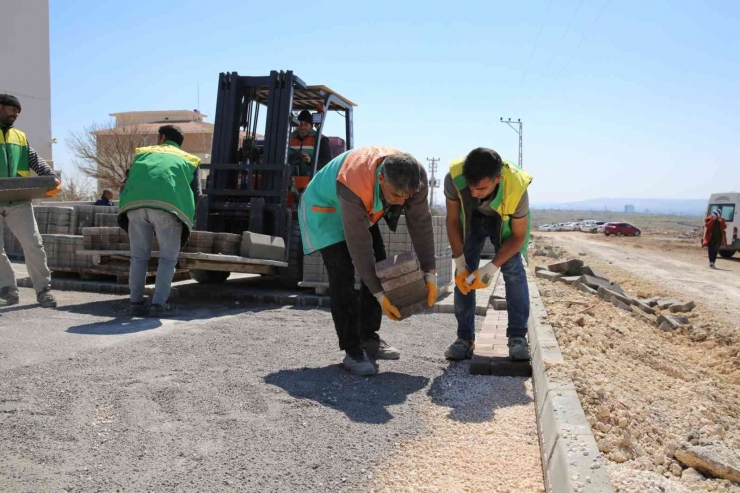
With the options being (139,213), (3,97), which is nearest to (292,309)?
(139,213)

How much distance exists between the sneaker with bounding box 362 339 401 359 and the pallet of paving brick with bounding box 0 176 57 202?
11.7 feet

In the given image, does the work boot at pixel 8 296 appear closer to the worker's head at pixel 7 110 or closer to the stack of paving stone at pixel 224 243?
the worker's head at pixel 7 110

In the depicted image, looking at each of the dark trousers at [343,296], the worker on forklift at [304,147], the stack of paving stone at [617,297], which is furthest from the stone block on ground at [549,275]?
the dark trousers at [343,296]

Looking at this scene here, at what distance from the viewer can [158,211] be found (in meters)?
5.70

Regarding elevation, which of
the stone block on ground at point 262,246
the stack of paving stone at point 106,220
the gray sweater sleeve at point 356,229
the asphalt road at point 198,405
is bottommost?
the asphalt road at point 198,405

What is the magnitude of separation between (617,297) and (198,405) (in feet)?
22.7

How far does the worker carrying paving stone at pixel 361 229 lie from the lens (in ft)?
12.6

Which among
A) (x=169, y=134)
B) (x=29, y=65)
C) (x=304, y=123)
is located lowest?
(x=169, y=134)

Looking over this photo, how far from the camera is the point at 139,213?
5.73 metres

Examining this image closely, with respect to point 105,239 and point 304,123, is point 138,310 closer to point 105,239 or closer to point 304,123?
point 105,239

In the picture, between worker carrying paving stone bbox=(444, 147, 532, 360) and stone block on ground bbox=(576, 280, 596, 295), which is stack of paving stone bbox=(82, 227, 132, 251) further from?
stone block on ground bbox=(576, 280, 596, 295)

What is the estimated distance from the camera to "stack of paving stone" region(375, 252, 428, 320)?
13.0 feet

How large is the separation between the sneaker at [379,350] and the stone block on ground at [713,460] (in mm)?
2203

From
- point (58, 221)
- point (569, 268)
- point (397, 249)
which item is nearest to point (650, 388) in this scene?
point (397, 249)
